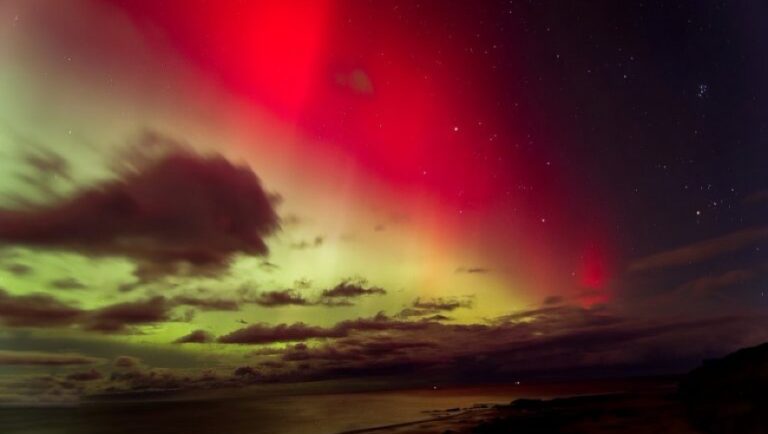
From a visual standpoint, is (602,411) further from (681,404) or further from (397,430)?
(397,430)

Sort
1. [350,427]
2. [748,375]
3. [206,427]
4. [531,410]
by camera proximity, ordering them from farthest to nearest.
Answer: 1. [206,427]
2. [350,427]
3. [531,410]
4. [748,375]

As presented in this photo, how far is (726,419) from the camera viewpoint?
2844cm

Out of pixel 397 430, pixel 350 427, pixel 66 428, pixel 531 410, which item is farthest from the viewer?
pixel 66 428

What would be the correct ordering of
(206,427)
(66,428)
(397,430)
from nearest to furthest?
1. (397,430)
2. (206,427)
3. (66,428)

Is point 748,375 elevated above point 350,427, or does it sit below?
above

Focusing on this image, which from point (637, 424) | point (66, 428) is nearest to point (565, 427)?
point (637, 424)

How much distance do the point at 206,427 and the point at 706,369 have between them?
57.0 m

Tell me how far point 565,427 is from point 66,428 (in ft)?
252

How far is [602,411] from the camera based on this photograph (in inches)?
1734

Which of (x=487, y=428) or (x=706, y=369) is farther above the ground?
(x=706, y=369)

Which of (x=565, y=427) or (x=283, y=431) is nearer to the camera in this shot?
(x=565, y=427)

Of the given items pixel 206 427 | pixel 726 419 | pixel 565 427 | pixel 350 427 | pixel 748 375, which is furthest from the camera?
pixel 206 427

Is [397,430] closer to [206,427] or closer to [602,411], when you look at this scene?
[602,411]

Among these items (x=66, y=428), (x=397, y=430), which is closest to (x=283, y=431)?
(x=397, y=430)
